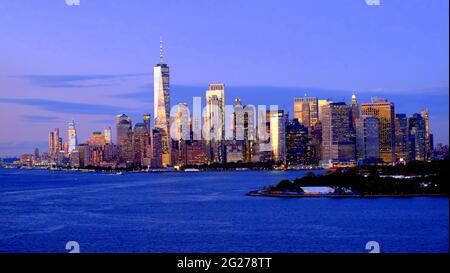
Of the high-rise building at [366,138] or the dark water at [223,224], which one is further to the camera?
the high-rise building at [366,138]

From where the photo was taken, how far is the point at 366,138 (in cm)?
1916

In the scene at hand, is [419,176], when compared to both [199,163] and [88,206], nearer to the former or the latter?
[88,206]

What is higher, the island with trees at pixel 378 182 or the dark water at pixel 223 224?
the island with trees at pixel 378 182

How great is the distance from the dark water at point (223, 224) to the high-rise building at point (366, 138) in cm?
362

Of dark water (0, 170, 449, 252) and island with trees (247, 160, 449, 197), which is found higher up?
island with trees (247, 160, 449, 197)

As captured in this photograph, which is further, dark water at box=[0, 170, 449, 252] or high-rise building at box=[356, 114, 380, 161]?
high-rise building at box=[356, 114, 380, 161]

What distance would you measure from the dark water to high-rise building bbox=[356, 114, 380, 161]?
362 cm

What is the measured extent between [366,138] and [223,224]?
9.93 m

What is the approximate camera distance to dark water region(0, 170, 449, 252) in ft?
25.9

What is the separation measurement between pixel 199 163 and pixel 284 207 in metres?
17.1

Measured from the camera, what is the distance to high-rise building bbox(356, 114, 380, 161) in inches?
697

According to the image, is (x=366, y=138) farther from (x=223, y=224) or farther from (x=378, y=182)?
(x=223, y=224)

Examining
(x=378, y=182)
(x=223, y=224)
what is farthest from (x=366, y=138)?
(x=223, y=224)

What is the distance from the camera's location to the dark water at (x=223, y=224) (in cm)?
790
